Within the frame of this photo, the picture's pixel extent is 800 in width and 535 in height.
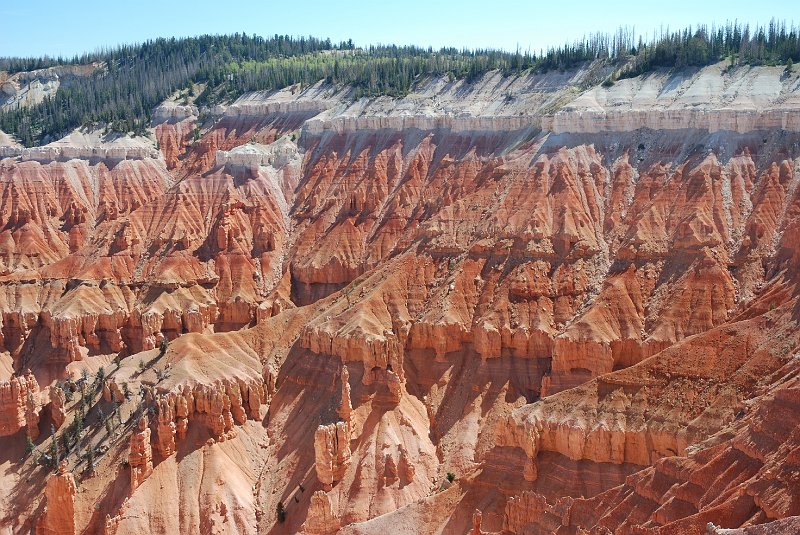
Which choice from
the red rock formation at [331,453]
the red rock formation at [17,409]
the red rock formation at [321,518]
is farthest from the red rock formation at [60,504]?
the red rock formation at [331,453]

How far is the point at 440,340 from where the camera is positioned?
90438 millimetres

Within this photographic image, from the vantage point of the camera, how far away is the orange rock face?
63.1 m

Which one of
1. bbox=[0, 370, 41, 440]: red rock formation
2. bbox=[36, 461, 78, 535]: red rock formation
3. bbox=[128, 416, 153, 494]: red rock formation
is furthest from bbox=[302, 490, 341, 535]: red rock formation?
bbox=[0, 370, 41, 440]: red rock formation

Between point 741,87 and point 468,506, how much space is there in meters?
66.1

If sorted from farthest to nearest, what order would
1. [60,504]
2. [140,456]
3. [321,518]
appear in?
[140,456]
[60,504]
[321,518]

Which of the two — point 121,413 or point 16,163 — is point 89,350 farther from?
point 16,163

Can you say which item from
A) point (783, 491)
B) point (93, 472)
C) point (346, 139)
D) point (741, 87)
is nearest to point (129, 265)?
point (346, 139)

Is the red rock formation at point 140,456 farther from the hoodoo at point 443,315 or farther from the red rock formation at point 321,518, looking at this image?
the red rock formation at point 321,518

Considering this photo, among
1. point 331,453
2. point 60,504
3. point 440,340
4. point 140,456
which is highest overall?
point 440,340

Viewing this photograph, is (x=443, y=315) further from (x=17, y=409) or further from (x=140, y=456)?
(x=17, y=409)

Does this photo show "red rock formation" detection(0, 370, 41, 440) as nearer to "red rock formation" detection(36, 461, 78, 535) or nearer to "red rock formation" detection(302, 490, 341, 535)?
"red rock formation" detection(36, 461, 78, 535)

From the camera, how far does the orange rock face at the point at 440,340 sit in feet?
207

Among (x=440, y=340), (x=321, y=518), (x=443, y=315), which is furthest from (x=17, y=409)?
→ (x=443, y=315)

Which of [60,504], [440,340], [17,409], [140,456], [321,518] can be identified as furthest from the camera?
[440,340]
